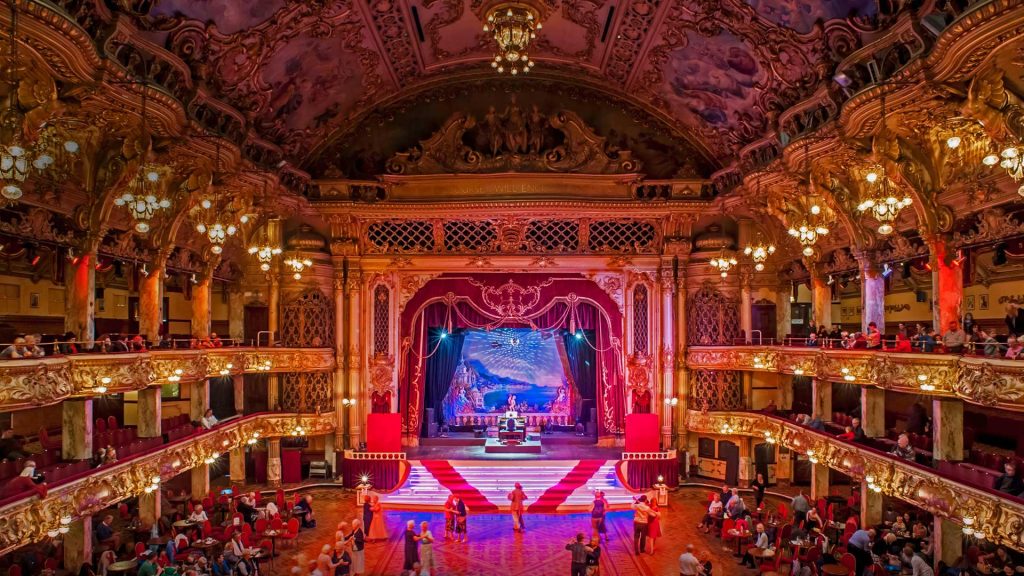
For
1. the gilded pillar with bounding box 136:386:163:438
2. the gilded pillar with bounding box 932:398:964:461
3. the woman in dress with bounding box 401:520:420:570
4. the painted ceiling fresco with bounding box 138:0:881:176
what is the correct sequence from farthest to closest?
the gilded pillar with bounding box 136:386:163:438
the painted ceiling fresco with bounding box 138:0:881:176
the woman in dress with bounding box 401:520:420:570
the gilded pillar with bounding box 932:398:964:461

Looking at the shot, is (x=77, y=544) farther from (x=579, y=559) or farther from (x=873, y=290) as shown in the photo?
(x=873, y=290)

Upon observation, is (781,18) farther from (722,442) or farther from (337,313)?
(337,313)

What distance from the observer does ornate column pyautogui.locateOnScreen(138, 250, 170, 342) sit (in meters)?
16.1

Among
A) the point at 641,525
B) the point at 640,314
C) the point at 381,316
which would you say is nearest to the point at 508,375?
the point at 381,316

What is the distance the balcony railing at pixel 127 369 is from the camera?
400 inches

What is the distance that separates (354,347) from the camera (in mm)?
21766

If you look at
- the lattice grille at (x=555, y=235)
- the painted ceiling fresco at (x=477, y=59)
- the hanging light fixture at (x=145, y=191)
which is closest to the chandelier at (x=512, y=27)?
the painted ceiling fresco at (x=477, y=59)

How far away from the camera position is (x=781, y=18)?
46.0 feet

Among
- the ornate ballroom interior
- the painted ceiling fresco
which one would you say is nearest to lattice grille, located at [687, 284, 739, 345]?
the ornate ballroom interior

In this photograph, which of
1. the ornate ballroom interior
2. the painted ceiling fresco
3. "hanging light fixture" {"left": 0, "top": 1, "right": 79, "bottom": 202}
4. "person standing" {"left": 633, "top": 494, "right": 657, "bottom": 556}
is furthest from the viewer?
"person standing" {"left": 633, "top": 494, "right": 657, "bottom": 556}

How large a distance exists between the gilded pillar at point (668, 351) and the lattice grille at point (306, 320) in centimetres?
1052

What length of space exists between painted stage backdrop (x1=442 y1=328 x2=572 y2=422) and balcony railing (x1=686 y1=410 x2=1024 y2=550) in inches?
254

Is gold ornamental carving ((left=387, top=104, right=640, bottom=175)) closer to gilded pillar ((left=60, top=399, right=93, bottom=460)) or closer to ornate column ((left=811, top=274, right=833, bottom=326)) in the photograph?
ornate column ((left=811, top=274, right=833, bottom=326))

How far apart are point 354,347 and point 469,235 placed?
4.98m
